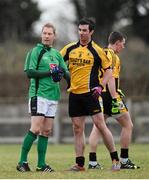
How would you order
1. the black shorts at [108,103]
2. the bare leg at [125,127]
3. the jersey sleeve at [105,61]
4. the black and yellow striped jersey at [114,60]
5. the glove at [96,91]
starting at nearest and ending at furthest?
the glove at [96,91], the jersey sleeve at [105,61], the black and yellow striped jersey at [114,60], the black shorts at [108,103], the bare leg at [125,127]

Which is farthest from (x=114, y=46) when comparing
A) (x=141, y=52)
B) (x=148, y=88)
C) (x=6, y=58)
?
(x=141, y=52)

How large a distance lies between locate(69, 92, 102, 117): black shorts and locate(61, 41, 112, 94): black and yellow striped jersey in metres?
0.08

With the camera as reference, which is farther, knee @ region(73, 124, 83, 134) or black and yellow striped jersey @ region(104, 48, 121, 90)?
black and yellow striped jersey @ region(104, 48, 121, 90)

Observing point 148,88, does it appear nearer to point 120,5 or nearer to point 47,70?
point 120,5

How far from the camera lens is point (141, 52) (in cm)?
3603

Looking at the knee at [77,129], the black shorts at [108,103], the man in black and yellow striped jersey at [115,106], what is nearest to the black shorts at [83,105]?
the knee at [77,129]

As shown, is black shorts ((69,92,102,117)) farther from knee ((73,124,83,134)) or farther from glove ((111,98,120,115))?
glove ((111,98,120,115))

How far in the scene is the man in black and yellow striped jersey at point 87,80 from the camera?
37.2 ft

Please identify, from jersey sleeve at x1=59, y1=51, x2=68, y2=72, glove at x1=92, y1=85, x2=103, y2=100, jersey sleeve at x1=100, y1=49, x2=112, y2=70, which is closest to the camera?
glove at x1=92, y1=85, x2=103, y2=100

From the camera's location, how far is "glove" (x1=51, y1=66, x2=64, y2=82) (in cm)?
1127

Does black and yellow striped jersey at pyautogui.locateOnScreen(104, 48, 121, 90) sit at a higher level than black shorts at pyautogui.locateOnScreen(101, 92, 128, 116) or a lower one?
higher

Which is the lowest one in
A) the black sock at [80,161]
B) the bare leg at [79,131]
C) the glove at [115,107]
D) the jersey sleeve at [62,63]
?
the black sock at [80,161]

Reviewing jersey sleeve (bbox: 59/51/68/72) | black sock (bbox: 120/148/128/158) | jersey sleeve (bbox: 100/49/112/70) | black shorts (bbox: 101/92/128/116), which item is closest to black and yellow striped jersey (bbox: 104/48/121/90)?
black shorts (bbox: 101/92/128/116)

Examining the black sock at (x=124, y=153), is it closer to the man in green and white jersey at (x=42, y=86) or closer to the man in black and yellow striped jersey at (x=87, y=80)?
the man in black and yellow striped jersey at (x=87, y=80)
